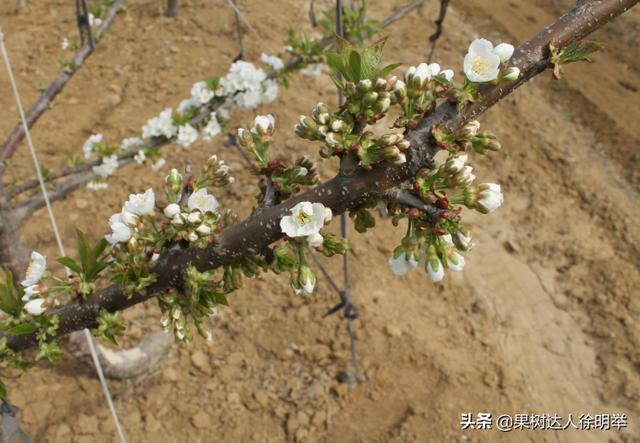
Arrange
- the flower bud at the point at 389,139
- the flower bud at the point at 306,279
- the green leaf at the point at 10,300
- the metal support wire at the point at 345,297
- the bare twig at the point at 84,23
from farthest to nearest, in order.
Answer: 1. the bare twig at the point at 84,23
2. the metal support wire at the point at 345,297
3. the green leaf at the point at 10,300
4. the flower bud at the point at 306,279
5. the flower bud at the point at 389,139

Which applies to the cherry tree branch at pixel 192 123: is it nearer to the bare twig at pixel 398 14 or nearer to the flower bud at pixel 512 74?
the bare twig at pixel 398 14

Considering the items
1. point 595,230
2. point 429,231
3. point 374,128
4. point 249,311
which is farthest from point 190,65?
point 429,231

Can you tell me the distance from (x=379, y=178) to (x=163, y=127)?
237 centimetres

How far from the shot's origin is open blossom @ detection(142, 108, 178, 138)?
124 inches

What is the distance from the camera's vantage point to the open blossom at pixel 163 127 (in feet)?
10.3

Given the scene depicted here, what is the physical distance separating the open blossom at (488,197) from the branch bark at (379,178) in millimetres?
125

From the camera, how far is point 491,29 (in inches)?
324

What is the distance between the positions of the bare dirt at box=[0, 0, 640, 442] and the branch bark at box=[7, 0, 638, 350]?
2.18m

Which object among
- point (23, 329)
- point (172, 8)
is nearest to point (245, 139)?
point (23, 329)

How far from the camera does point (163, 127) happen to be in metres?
3.21

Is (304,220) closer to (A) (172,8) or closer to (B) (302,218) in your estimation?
(B) (302,218)

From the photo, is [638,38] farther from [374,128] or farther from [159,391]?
[159,391]

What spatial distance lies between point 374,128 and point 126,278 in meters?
4.67

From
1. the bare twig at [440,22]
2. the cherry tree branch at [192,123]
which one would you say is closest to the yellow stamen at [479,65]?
the bare twig at [440,22]
